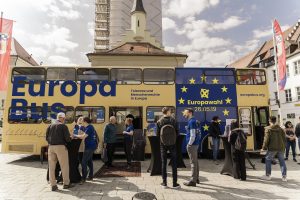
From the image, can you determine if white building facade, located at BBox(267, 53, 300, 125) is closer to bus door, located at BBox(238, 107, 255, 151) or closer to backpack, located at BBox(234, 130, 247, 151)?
bus door, located at BBox(238, 107, 255, 151)

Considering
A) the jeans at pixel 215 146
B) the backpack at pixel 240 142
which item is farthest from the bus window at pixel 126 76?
the backpack at pixel 240 142

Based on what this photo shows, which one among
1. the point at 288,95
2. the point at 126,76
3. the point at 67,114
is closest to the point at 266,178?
the point at 126,76

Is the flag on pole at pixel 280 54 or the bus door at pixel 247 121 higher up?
the flag on pole at pixel 280 54

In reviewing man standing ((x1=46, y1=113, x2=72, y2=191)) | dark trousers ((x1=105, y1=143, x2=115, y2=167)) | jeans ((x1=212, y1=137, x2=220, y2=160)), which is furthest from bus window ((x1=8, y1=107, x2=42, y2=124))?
jeans ((x1=212, y1=137, x2=220, y2=160))

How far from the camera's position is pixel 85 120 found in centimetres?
725

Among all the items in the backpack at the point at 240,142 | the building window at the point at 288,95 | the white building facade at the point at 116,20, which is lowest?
the backpack at the point at 240,142

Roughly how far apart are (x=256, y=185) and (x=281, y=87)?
10.9 metres

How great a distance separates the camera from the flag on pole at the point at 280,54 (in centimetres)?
1571

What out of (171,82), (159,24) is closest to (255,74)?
(171,82)

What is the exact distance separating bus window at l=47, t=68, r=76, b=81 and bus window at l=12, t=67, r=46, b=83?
11.3 inches

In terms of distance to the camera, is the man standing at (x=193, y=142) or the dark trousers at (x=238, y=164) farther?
the dark trousers at (x=238, y=164)

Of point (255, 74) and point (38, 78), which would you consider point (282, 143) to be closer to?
point (255, 74)

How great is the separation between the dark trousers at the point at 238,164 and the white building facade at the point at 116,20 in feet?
166

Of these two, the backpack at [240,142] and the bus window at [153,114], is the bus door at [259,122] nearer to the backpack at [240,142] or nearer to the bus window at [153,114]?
the bus window at [153,114]
